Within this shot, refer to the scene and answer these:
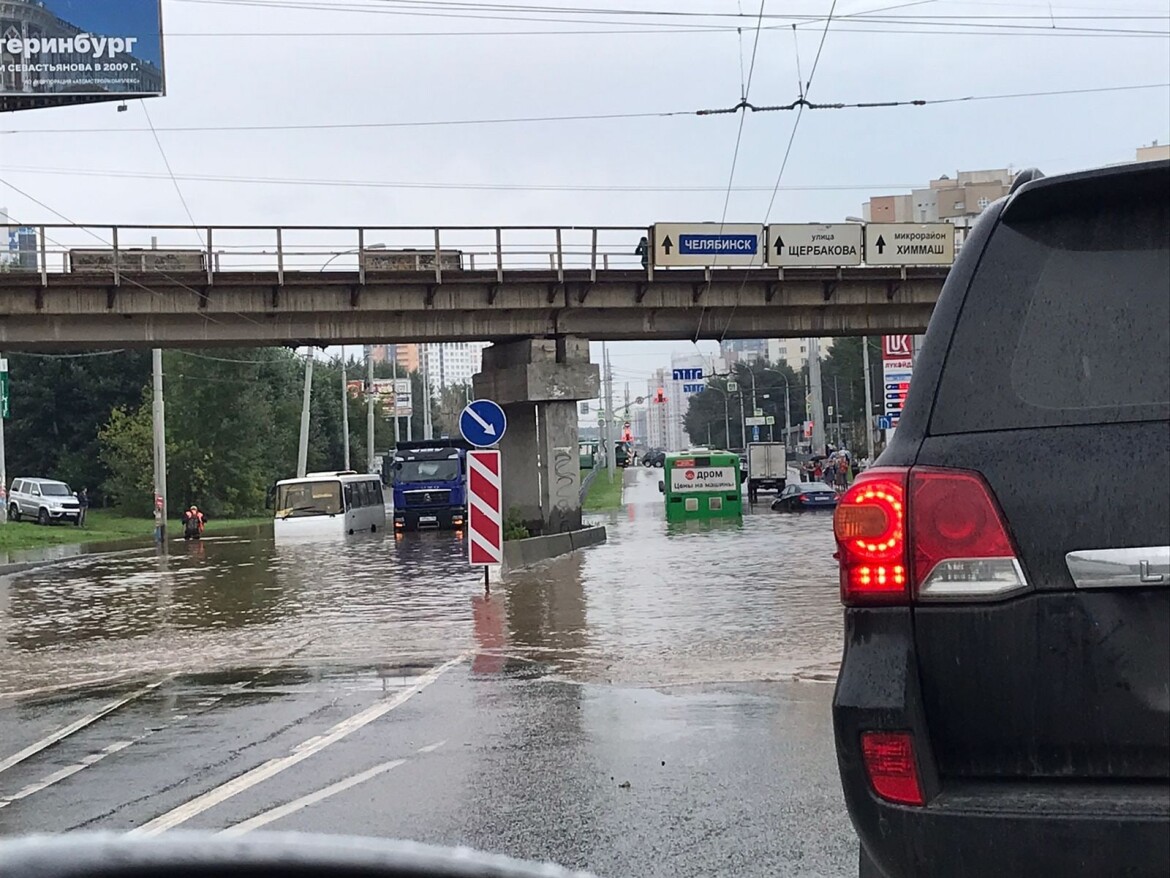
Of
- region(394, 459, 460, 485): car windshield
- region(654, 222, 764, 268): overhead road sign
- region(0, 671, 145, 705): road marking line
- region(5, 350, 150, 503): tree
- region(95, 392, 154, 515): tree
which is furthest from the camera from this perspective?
region(5, 350, 150, 503): tree

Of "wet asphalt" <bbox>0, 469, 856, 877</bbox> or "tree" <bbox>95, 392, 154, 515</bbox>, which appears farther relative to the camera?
"tree" <bbox>95, 392, 154, 515</bbox>

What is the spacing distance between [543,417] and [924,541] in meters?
32.3

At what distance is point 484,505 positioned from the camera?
18922 mm

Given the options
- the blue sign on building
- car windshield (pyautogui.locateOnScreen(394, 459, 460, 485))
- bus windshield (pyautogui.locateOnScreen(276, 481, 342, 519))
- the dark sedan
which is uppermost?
the blue sign on building

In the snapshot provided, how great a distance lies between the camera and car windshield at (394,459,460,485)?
147 ft

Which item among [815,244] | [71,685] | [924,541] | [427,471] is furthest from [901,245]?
[924,541]

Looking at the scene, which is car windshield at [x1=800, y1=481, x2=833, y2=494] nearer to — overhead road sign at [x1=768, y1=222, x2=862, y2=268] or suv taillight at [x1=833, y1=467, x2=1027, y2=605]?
overhead road sign at [x1=768, y1=222, x2=862, y2=268]

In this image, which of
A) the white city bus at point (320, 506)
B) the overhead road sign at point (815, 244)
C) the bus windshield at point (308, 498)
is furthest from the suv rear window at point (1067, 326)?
the bus windshield at point (308, 498)

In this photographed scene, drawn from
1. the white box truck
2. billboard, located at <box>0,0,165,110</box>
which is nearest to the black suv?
billboard, located at <box>0,0,165,110</box>

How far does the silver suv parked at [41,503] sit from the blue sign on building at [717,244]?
2868 centimetres

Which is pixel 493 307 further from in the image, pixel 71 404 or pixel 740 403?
pixel 740 403

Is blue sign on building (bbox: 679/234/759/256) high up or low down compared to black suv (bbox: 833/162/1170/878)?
up

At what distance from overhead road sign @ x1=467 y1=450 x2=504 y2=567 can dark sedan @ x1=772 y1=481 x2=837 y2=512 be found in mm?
31360

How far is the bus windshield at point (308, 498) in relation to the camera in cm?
4150
